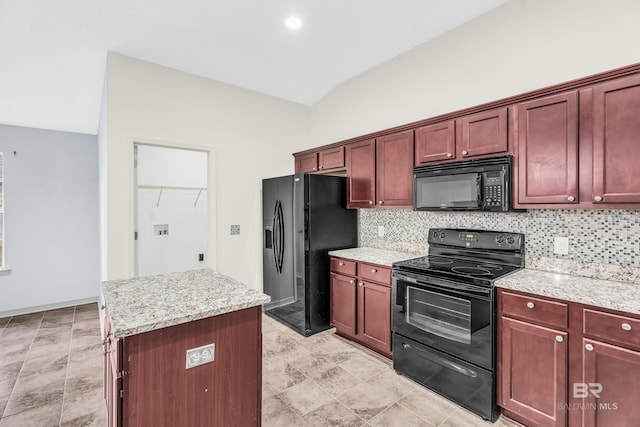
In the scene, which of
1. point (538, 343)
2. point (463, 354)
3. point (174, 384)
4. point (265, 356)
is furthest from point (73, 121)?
point (538, 343)

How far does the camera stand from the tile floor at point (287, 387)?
6.81ft

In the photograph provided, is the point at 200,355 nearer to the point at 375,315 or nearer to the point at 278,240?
the point at 375,315

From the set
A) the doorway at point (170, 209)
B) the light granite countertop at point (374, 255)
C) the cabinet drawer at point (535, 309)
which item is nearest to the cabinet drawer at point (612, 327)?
the cabinet drawer at point (535, 309)

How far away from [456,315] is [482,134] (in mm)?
1381

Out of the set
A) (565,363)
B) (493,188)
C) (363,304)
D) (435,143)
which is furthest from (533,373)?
(435,143)

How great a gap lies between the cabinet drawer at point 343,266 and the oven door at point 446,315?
1.93ft

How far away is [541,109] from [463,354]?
1.75 m

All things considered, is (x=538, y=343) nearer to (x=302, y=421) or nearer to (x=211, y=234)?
(x=302, y=421)

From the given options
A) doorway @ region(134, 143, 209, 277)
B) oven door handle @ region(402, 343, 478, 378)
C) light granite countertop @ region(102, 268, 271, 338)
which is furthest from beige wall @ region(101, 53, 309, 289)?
oven door handle @ region(402, 343, 478, 378)

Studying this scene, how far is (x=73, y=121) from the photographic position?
14.4ft

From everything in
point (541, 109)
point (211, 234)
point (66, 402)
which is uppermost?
point (541, 109)

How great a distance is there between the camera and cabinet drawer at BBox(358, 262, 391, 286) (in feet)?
9.03

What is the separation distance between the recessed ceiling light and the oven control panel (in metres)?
2.22

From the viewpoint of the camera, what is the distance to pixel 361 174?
335 cm
